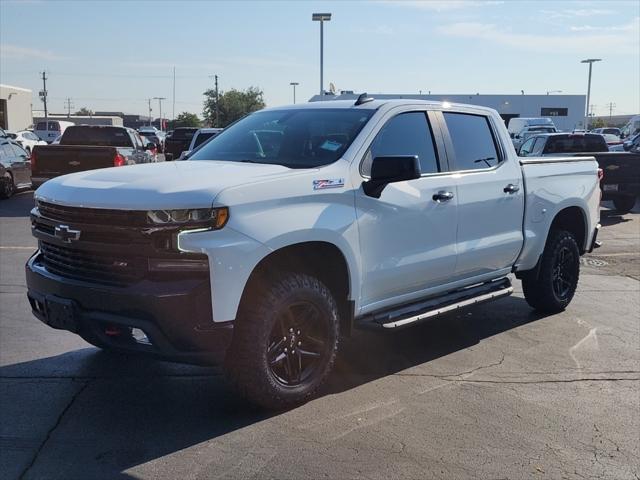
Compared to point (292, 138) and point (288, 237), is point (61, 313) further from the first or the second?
point (292, 138)

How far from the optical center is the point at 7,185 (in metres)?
17.4

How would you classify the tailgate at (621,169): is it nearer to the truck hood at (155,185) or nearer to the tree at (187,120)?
the truck hood at (155,185)

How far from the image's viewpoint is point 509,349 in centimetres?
615

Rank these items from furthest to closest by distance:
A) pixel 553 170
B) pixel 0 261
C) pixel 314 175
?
pixel 0 261
pixel 553 170
pixel 314 175

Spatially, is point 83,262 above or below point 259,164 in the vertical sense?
below

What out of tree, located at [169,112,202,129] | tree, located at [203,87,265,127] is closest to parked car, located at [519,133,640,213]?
tree, located at [203,87,265,127]

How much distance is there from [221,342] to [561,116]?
7119cm

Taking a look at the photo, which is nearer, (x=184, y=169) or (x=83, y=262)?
(x=83, y=262)

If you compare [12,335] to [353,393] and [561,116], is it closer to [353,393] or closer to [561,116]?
[353,393]

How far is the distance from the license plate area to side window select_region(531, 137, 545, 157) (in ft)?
53.2

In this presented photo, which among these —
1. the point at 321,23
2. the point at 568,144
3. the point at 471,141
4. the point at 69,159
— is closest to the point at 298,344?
the point at 471,141

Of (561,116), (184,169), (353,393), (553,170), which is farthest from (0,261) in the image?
(561,116)

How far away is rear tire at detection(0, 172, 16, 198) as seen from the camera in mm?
17156

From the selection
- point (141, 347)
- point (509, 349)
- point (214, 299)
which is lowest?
point (509, 349)
